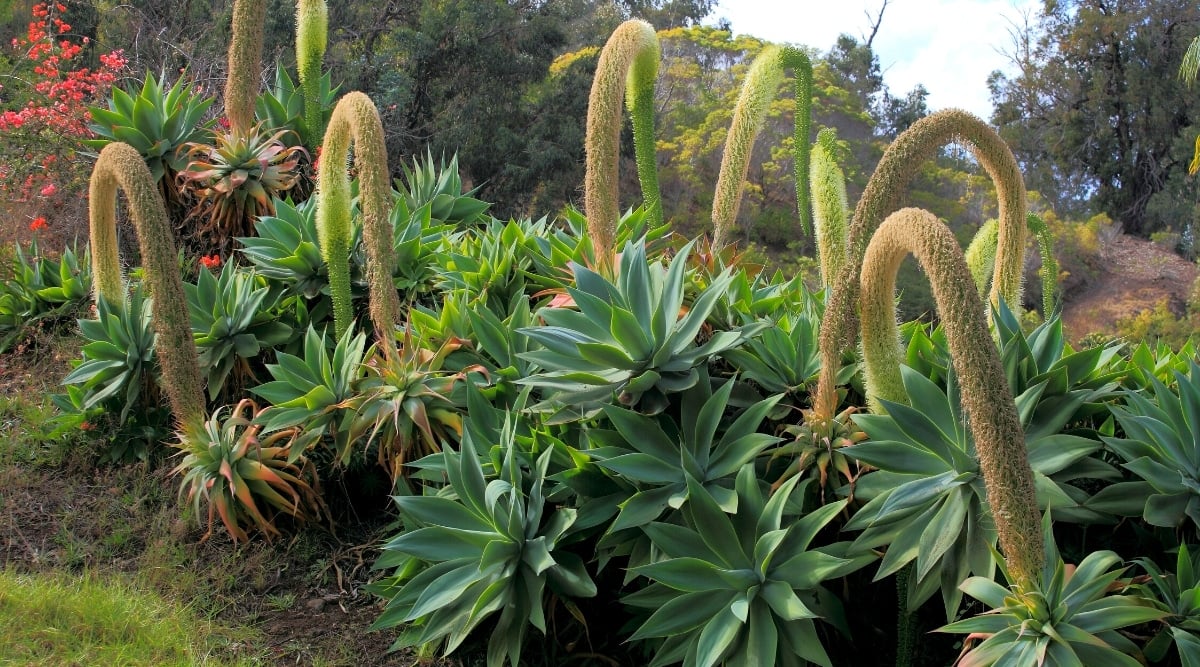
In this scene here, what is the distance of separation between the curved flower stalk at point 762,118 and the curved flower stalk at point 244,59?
3.76 meters

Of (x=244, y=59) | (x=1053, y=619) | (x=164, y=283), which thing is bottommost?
(x=1053, y=619)

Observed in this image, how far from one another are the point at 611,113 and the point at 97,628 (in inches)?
112

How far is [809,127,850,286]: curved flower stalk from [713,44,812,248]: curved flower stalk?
88 millimetres

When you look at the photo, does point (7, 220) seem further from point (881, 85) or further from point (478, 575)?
point (881, 85)

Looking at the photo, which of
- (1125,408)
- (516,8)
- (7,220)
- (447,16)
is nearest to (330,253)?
(1125,408)

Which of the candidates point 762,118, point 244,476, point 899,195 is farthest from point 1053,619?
point 244,476

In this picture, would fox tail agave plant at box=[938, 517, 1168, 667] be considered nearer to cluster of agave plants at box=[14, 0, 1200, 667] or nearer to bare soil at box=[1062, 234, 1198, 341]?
cluster of agave plants at box=[14, 0, 1200, 667]

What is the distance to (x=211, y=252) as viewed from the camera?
6875mm

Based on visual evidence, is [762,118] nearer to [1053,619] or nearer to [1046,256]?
[1046,256]

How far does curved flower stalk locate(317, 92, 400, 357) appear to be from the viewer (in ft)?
13.5

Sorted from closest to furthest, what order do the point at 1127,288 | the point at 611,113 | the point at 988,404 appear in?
the point at 988,404 < the point at 611,113 < the point at 1127,288

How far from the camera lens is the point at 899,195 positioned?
3158 millimetres

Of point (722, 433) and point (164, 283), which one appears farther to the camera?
point (164, 283)

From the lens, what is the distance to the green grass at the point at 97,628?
363cm
